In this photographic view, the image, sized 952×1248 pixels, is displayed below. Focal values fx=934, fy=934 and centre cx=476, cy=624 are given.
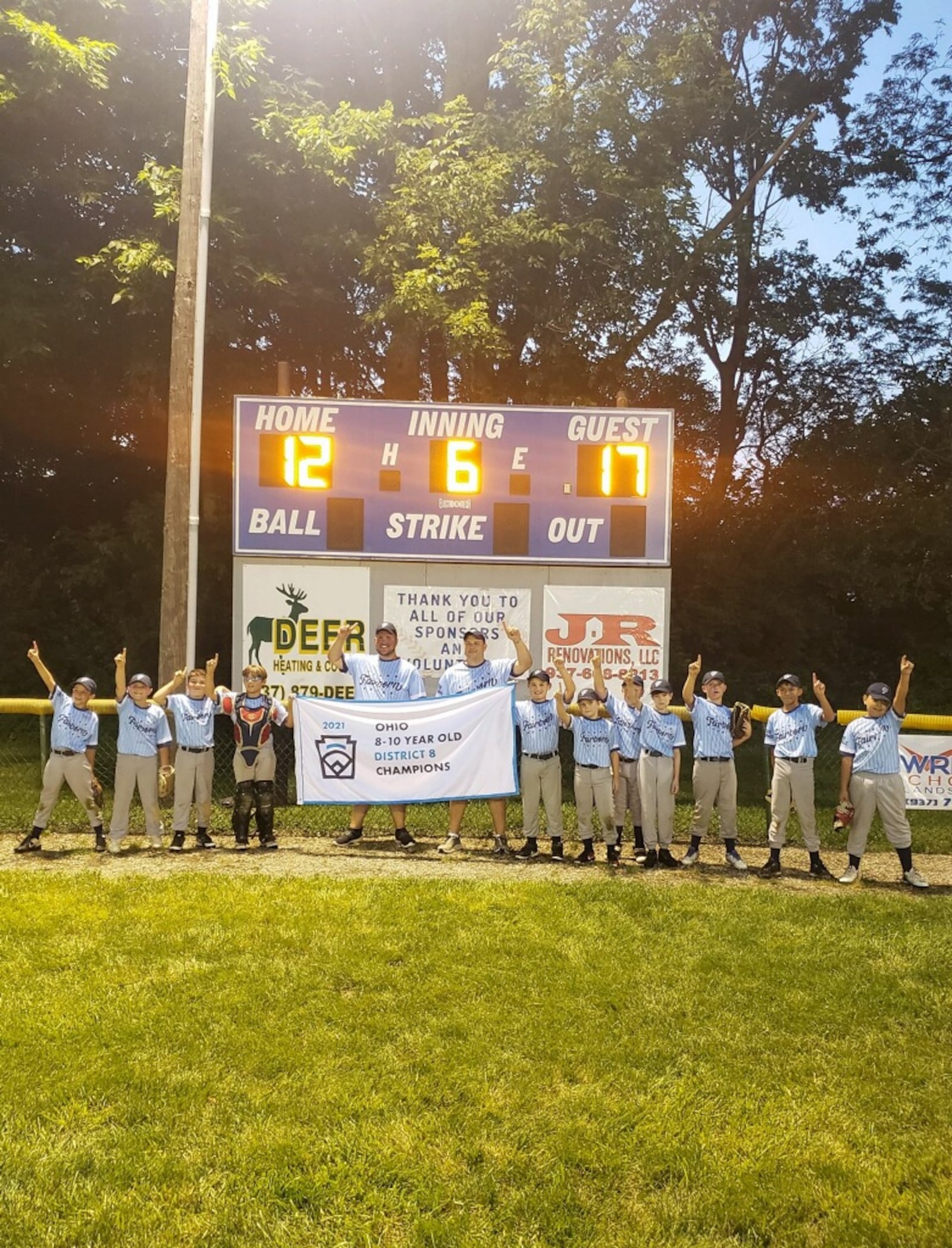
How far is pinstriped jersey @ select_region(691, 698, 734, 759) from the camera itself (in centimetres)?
823

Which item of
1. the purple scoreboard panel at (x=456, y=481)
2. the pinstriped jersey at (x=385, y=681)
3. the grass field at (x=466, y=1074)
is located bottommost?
the grass field at (x=466, y=1074)

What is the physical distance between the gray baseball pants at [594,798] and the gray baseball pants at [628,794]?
0.45 ft

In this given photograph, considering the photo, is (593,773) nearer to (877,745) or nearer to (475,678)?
(475,678)

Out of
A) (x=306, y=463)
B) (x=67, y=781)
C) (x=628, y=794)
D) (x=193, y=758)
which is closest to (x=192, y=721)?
(x=193, y=758)

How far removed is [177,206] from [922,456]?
16633 mm

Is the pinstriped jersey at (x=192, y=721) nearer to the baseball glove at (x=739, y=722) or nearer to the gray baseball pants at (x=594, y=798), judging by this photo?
the gray baseball pants at (x=594, y=798)

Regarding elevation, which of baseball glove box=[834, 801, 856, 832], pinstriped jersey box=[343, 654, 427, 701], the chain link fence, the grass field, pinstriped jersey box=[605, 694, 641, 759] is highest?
pinstriped jersey box=[343, 654, 427, 701]

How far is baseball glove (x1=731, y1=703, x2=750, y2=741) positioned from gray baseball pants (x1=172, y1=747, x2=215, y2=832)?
4.76 metres

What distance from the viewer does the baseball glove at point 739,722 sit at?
27.8ft

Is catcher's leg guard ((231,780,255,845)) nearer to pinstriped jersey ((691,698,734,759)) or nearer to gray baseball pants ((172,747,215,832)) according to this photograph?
gray baseball pants ((172,747,215,832))

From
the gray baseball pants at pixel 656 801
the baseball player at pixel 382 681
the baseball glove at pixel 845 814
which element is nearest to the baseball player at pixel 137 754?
the baseball player at pixel 382 681

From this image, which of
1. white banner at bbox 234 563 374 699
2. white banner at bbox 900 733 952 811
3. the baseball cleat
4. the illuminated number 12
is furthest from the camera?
the illuminated number 12

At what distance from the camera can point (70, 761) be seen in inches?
324

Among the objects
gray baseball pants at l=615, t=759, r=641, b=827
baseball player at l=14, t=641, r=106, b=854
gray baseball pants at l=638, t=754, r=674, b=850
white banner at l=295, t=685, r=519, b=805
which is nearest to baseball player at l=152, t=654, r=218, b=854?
baseball player at l=14, t=641, r=106, b=854
